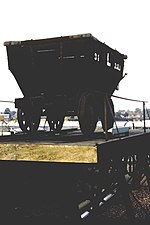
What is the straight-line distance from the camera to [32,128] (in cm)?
789

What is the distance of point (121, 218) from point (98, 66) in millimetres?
4116

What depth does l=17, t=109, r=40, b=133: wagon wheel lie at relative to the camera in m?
7.77

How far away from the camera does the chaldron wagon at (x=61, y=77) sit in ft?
22.4

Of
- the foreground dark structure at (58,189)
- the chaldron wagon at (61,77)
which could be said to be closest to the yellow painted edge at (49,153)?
the foreground dark structure at (58,189)

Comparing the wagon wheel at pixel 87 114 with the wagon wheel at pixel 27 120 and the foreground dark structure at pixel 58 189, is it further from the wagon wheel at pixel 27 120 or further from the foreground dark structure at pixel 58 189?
the wagon wheel at pixel 27 120

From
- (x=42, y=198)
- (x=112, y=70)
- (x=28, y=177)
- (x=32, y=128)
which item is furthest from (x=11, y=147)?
(x=112, y=70)

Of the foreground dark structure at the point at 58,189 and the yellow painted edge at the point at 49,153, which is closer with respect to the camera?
the yellow painted edge at the point at 49,153

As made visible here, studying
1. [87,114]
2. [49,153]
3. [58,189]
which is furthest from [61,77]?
[49,153]

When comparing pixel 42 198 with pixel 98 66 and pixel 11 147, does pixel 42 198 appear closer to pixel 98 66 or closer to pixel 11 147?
pixel 11 147

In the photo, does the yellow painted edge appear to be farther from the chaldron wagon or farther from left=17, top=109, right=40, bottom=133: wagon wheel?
left=17, top=109, right=40, bottom=133: wagon wheel

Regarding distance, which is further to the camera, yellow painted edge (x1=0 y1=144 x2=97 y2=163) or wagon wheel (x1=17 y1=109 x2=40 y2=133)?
wagon wheel (x1=17 y1=109 x2=40 y2=133)

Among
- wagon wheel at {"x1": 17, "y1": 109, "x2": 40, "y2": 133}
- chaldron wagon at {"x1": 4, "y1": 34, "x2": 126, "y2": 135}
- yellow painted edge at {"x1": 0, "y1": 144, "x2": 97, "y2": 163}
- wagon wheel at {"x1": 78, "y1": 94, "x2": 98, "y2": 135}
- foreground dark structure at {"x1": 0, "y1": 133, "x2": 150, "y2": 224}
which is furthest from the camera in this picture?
wagon wheel at {"x1": 17, "y1": 109, "x2": 40, "y2": 133}

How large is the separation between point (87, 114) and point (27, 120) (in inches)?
72.3

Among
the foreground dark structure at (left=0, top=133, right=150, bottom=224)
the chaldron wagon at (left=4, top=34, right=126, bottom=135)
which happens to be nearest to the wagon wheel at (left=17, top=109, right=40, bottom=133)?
the chaldron wagon at (left=4, top=34, right=126, bottom=135)
